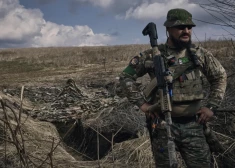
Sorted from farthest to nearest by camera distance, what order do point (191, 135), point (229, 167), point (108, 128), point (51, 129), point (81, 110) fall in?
point (81, 110), point (51, 129), point (108, 128), point (229, 167), point (191, 135)

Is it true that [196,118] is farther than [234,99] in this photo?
No

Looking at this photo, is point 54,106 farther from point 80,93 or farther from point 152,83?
point 152,83

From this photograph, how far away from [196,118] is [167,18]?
92 cm

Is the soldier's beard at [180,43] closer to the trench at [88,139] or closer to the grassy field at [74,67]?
the grassy field at [74,67]

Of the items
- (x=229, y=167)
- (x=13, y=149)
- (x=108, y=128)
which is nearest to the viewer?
(x=229, y=167)

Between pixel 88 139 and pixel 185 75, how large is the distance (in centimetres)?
378

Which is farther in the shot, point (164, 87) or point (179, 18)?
point (179, 18)

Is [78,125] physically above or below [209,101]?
below

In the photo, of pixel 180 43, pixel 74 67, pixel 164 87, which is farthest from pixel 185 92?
pixel 74 67

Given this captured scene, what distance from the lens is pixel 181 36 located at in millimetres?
3074

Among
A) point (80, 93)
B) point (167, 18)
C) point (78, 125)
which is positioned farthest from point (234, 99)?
point (80, 93)

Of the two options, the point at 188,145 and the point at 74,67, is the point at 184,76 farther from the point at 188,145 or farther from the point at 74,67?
the point at 74,67

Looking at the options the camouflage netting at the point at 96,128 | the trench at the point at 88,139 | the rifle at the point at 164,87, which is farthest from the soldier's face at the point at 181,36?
the trench at the point at 88,139

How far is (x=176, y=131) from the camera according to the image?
3.07m
